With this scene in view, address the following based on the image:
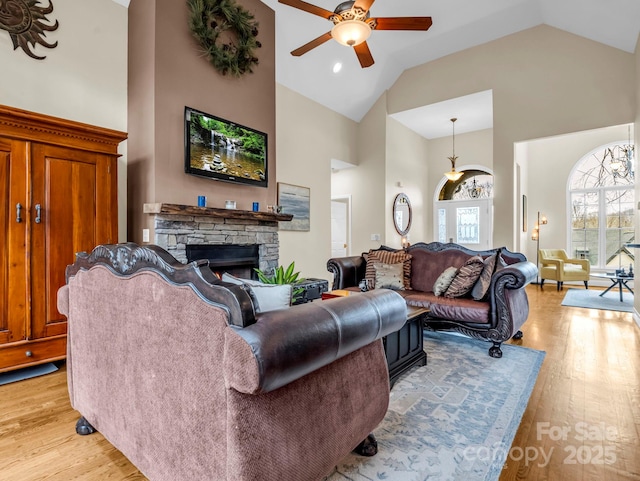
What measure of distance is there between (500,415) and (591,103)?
4865 mm

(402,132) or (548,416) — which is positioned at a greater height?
(402,132)

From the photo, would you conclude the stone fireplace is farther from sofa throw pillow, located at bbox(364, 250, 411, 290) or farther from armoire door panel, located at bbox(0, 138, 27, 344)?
sofa throw pillow, located at bbox(364, 250, 411, 290)

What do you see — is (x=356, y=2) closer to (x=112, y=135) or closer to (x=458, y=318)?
(x=112, y=135)

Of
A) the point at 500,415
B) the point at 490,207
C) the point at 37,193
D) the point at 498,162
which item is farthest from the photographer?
the point at 490,207

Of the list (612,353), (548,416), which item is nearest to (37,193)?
(548,416)

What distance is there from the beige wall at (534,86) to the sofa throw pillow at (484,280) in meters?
2.54

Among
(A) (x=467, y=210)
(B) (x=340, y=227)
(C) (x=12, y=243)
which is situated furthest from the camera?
(A) (x=467, y=210)

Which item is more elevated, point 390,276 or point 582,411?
point 390,276

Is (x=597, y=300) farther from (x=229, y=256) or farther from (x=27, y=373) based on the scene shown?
(x=27, y=373)

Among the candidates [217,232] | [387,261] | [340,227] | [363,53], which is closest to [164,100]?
[217,232]

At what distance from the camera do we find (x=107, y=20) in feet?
11.7

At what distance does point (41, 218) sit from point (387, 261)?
127 inches

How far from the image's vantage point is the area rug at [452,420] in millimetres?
1553

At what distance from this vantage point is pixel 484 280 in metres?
3.21
